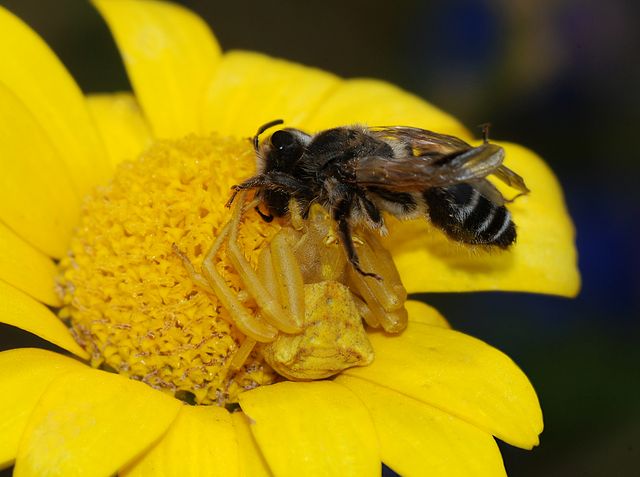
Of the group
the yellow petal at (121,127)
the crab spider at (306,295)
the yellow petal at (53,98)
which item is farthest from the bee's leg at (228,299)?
the yellow petal at (121,127)

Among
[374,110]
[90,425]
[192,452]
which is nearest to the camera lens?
Answer: [90,425]

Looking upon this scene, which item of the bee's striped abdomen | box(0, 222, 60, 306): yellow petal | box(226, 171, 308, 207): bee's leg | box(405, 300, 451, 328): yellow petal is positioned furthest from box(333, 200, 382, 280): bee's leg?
box(0, 222, 60, 306): yellow petal

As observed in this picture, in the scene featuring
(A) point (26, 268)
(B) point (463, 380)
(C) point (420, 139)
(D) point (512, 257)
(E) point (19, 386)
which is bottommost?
(A) point (26, 268)

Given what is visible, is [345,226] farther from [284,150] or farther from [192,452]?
[192,452]

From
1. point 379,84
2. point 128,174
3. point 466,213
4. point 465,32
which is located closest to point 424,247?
point 466,213

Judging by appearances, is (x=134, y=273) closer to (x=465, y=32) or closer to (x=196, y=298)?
(x=196, y=298)

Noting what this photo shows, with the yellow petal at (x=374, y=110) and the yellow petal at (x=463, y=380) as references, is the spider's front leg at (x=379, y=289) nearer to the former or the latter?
the yellow petal at (x=463, y=380)

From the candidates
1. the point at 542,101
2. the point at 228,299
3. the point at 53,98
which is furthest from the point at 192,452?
the point at 542,101
